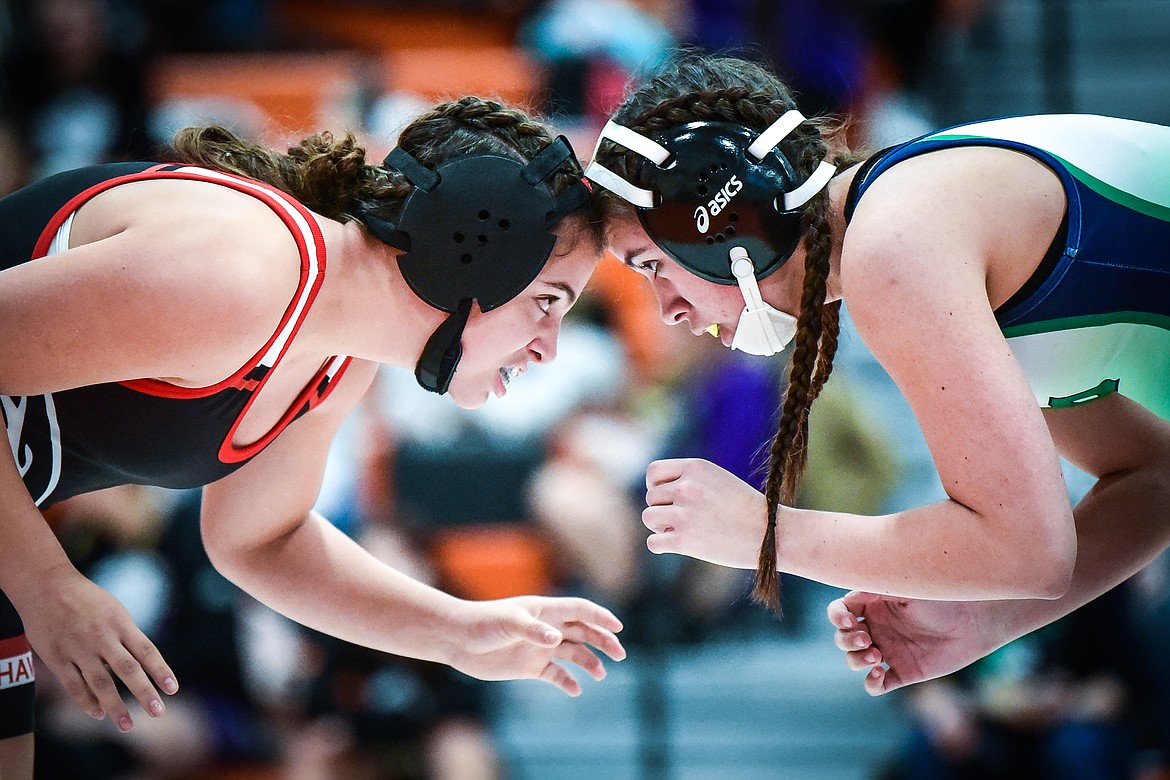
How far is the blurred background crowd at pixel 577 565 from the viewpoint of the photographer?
13.9ft

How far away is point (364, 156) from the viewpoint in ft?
7.65

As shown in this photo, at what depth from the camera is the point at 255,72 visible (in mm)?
5938

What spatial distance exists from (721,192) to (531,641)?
0.99 m

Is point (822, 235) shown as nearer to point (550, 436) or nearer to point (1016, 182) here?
point (1016, 182)

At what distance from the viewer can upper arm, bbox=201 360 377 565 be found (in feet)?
8.36

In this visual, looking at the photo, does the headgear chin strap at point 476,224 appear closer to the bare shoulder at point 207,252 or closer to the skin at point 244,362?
the skin at point 244,362

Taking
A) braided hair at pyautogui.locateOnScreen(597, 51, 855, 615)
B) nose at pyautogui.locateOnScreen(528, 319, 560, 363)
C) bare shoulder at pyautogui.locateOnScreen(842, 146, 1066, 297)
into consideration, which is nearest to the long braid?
braided hair at pyautogui.locateOnScreen(597, 51, 855, 615)

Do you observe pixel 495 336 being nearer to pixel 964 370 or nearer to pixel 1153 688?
pixel 964 370

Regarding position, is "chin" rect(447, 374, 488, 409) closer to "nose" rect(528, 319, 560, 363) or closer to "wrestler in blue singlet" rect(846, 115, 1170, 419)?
"nose" rect(528, 319, 560, 363)

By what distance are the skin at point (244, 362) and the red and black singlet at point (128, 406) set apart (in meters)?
0.04

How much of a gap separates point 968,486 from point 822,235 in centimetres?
53

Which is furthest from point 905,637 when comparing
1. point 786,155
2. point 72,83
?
point 72,83

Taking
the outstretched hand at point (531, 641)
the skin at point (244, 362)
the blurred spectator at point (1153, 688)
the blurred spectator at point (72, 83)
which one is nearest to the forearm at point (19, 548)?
the skin at point (244, 362)

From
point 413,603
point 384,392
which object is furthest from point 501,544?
point 413,603
